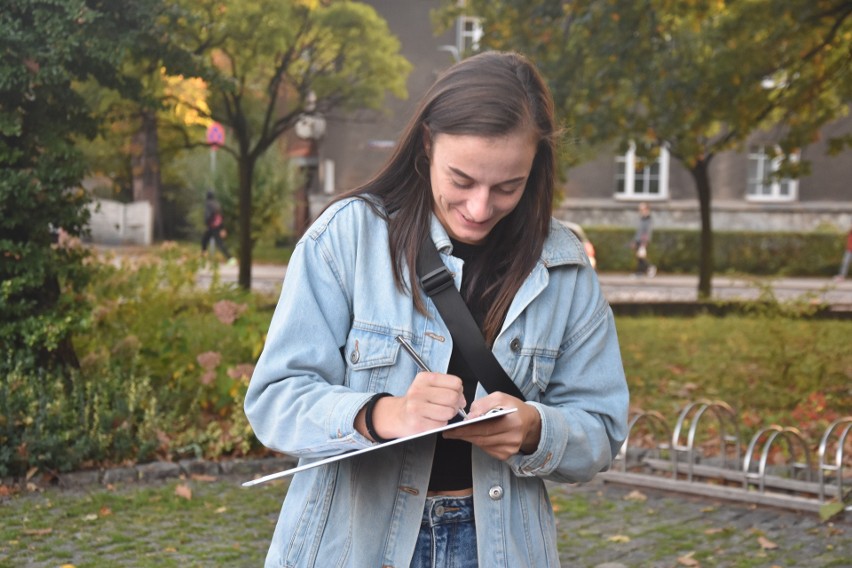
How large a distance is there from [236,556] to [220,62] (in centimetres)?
1656

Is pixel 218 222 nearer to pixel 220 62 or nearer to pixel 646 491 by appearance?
pixel 220 62

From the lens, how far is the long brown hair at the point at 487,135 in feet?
7.07

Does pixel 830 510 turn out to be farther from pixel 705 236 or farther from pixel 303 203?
pixel 303 203

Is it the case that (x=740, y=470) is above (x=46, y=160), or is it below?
below

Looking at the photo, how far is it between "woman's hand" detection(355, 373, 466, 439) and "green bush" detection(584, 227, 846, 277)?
2909cm

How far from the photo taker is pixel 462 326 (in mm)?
2135

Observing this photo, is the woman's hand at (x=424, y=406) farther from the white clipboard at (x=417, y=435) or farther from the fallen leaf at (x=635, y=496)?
the fallen leaf at (x=635, y=496)

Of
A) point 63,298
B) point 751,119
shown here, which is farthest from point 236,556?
point 751,119

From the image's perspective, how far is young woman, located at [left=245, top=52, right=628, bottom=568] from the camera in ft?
6.80

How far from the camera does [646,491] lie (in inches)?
286

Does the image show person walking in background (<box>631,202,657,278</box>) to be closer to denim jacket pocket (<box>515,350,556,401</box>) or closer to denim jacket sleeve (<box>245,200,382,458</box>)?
denim jacket pocket (<box>515,350,556,401</box>)

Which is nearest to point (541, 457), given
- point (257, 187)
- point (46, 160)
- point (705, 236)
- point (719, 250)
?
point (46, 160)

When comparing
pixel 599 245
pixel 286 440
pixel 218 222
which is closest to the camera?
pixel 286 440

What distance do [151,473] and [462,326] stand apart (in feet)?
17.5
